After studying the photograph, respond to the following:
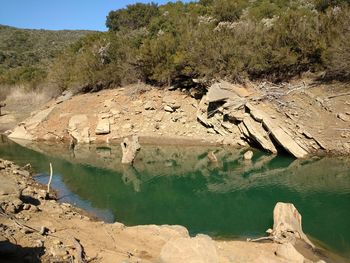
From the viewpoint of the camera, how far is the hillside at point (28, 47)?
254 ft

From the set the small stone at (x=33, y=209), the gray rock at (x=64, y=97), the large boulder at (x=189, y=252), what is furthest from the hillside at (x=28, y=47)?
the large boulder at (x=189, y=252)

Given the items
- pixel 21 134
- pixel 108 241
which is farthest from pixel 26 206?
pixel 21 134

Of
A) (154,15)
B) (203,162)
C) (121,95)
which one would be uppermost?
(154,15)

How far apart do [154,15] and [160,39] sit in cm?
2807

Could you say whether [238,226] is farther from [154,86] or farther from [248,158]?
[154,86]

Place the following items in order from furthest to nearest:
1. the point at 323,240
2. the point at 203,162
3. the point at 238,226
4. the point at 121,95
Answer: the point at 121,95
the point at 203,162
the point at 238,226
the point at 323,240

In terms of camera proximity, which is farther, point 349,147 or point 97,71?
point 97,71

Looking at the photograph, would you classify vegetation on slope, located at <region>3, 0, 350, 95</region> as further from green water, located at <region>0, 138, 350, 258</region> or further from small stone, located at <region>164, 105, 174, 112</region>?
green water, located at <region>0, 138, 350, 258</region>

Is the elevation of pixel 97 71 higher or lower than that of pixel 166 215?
higher

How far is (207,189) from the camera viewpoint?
22.4 meters

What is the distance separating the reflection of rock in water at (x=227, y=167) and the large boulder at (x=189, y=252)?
10.6 meters

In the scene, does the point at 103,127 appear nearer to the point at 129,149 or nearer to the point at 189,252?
the point at 129,149

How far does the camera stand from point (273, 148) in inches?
1125

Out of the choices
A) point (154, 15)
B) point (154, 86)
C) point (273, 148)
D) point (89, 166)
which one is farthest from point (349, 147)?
point (154, 15)
